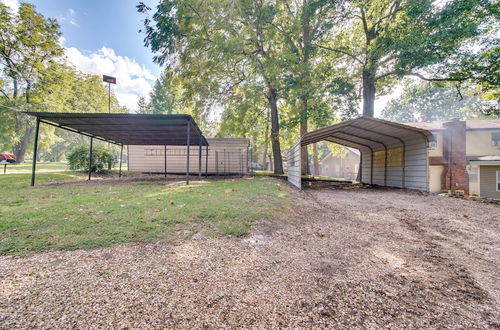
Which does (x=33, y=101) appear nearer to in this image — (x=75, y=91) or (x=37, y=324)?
(x=75, y=91)

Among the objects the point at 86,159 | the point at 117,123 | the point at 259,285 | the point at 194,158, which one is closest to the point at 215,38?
the point at 117,123

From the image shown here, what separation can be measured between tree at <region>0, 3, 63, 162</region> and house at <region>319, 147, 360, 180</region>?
34774 millimetres

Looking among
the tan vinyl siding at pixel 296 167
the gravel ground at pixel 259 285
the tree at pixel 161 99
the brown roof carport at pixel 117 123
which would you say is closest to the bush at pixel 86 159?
the brown roof carport at pixel 117 123

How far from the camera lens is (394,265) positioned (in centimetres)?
245

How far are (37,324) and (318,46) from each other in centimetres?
1595

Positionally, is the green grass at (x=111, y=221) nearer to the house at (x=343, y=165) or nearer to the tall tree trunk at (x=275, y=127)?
the tall tree trunk at (x=275, y=127)

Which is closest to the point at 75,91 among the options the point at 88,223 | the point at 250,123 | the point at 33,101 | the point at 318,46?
the point at 33,101

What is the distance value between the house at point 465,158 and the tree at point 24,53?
31613 mm

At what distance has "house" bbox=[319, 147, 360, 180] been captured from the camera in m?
31.7

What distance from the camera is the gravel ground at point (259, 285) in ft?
4.86

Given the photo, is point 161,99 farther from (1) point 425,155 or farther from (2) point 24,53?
(1) point 425,155

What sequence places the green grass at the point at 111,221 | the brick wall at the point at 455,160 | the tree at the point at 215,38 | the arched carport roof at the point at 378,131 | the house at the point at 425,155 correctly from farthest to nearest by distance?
the brick wall at the point at 455,160, the tree at the point at 215,38, the house at the point at 425,155, the arched carport roof at the point at 378,131, the green grass at the point at 111,221

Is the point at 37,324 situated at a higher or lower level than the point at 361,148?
lower

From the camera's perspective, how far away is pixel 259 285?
1907 millimetres
